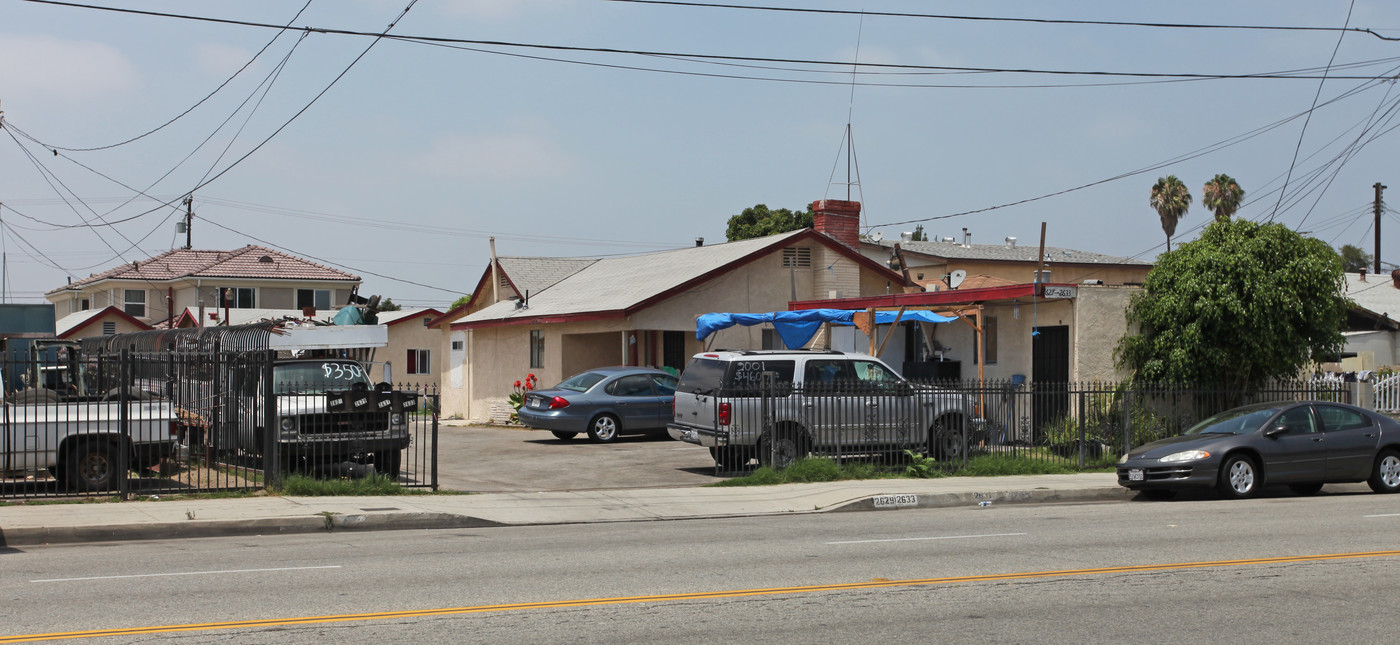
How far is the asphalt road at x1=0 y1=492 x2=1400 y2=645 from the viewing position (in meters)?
7.68

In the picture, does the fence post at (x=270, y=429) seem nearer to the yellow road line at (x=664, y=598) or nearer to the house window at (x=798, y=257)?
the yellow road line at (x=664, y=598)

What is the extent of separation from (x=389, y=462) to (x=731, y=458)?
16.7 ft

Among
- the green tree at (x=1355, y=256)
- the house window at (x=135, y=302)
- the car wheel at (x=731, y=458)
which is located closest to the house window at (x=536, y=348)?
the car wheel at (x=731, y=458)

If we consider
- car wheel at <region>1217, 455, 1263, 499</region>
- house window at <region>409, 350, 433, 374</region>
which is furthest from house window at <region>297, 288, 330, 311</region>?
car wheel at <region>1217, 455, 1263, 499</region>

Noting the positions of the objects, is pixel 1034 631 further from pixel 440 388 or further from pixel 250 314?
pixel 250 314

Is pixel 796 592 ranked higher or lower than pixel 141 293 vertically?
lower

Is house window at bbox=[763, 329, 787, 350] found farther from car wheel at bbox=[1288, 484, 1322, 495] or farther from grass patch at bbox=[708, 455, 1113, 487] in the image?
car wheel at bbox=[1288, 484, 1322, 495]

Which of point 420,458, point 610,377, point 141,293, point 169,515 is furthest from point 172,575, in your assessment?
point 141,293

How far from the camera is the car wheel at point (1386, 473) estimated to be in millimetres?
17125

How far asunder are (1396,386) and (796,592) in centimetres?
2073

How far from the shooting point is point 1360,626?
25.6 feet

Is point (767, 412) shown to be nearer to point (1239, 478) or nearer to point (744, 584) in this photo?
point (1239, 478)

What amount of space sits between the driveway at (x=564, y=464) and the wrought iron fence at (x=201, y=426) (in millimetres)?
1370

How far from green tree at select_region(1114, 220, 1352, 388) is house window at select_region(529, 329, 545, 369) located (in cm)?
1550
